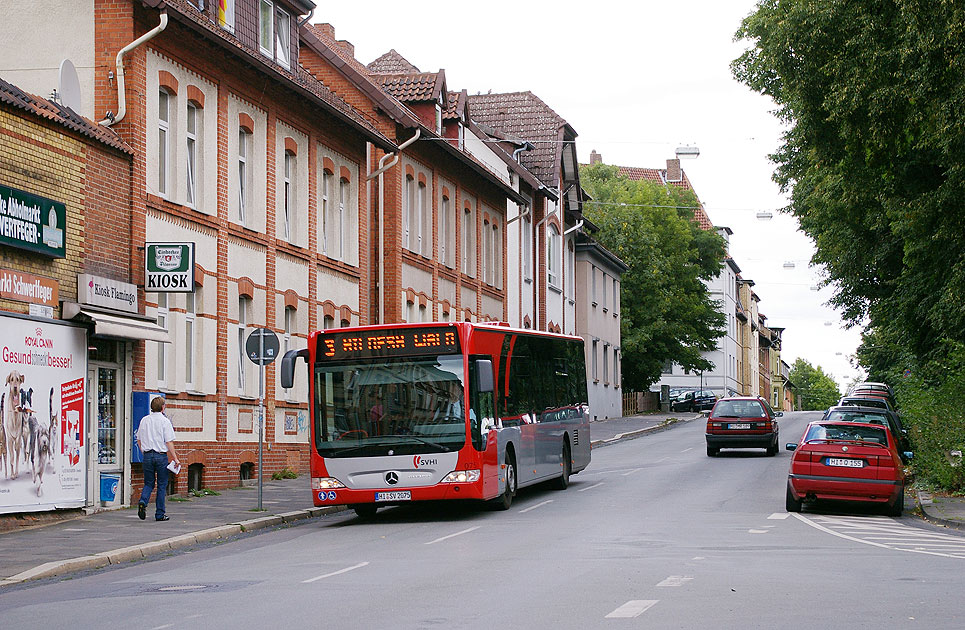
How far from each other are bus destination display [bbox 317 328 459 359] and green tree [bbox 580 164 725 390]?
171 feet

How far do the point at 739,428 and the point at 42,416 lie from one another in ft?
73.2

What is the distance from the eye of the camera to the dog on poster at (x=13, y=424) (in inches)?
715

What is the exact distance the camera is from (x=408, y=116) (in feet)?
117

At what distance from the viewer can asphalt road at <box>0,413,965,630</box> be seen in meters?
9.84

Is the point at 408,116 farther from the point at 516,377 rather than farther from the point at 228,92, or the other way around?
the point at 516,377

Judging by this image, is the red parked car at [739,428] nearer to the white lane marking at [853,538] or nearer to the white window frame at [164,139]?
the white lane marking at [853,538]

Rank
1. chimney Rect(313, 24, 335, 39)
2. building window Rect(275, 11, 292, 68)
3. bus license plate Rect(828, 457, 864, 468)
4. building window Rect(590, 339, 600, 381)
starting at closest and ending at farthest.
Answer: bus license plate Rect(828, 457, 864, 468) → building window Rect(275, 11, 292, 68) → chimney Rect(313, 24, 335, 39) → building window Rect(590, 339, 600, 381)

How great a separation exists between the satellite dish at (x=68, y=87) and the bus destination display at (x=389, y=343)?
Result: 595 cm

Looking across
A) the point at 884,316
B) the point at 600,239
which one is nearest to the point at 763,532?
the point at 884,316

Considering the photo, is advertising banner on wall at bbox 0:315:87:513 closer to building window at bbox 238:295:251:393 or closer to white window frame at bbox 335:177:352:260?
building window at bbox 238:295:251:393

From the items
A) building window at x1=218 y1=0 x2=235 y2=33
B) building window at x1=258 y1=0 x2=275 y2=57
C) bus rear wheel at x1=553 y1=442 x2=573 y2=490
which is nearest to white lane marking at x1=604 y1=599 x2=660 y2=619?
bus rear wheel at x1=553 y1=442 x2=573 y2=490

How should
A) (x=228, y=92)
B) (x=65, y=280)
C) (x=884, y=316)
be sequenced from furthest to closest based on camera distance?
1. (x=884, y=316)
2. (x=228, y=92)
3. (x=65, y=280)

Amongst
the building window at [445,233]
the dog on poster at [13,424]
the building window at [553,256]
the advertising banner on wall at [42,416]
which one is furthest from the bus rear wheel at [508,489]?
the building window at [553,256]

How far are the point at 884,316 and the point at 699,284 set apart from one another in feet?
140
